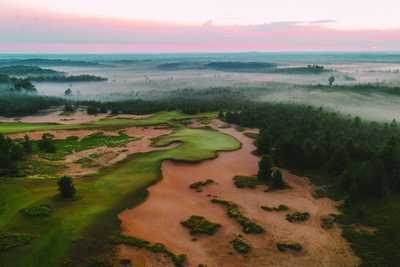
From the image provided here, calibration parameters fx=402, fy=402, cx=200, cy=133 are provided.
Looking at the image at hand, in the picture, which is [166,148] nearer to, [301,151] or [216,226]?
[301,151]

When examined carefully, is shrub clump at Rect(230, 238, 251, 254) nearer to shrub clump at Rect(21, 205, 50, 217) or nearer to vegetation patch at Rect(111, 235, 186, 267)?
vegetation patch at Rect(111, 235, 186, 267)

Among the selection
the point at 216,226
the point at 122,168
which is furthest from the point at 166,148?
the point at 216,226

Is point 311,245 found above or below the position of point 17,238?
below

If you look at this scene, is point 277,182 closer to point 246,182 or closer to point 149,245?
point 246,182

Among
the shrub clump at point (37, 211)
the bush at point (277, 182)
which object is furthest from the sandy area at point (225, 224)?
the shrub clump at point (37, 211)

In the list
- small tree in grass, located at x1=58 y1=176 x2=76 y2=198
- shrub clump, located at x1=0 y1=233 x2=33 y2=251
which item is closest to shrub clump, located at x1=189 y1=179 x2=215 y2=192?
small tree in grass, located at x1=58 y1=176 x2=76 y2=198
